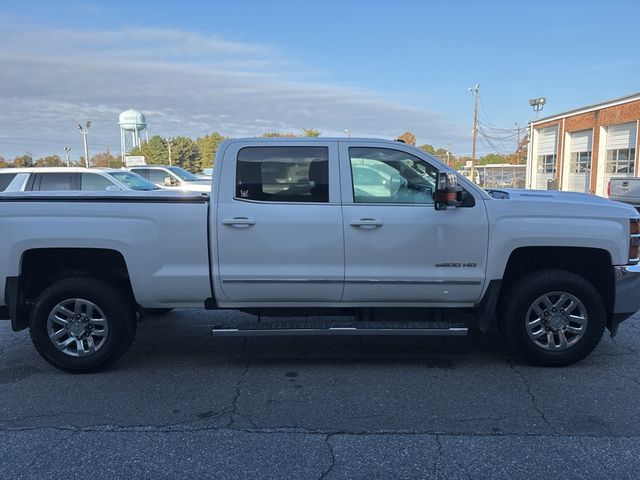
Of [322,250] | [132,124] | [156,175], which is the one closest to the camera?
[322,250]

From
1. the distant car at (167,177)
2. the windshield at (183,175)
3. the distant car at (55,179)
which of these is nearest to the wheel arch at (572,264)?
the distant car at (55,179)

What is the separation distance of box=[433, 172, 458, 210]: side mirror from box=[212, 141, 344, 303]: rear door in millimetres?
832

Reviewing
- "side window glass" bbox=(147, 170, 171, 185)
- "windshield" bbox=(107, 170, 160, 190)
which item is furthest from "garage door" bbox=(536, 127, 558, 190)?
"windshield" bbox=(107, 170, 160, 190)

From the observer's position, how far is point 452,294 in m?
4.65

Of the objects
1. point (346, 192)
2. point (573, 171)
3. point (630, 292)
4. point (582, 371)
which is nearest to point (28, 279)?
point (346, 192)

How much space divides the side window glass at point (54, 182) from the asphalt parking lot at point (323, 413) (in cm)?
562

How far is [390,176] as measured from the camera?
471 cm

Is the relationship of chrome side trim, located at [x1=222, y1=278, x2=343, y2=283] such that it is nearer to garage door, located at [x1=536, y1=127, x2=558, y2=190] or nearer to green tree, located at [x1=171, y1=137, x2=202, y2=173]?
garage door, located at [x1=536, y1=127, x2=558, y2=190]

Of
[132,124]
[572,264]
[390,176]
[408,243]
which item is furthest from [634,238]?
[132,124]

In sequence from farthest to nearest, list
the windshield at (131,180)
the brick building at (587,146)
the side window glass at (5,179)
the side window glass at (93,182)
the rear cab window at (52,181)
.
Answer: the brick building at (587,146) < the windshield at (131,180) < the side window glass at (93,182) < the rear cab window at (52,181) < the side window glass at (5,179)

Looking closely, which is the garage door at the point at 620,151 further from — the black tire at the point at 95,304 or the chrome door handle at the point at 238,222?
the black tire at the point at 95,304

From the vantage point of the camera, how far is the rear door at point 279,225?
14.8 ft

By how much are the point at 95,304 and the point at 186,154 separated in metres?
88.7

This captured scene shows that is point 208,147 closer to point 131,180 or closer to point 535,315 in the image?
point 131,180
